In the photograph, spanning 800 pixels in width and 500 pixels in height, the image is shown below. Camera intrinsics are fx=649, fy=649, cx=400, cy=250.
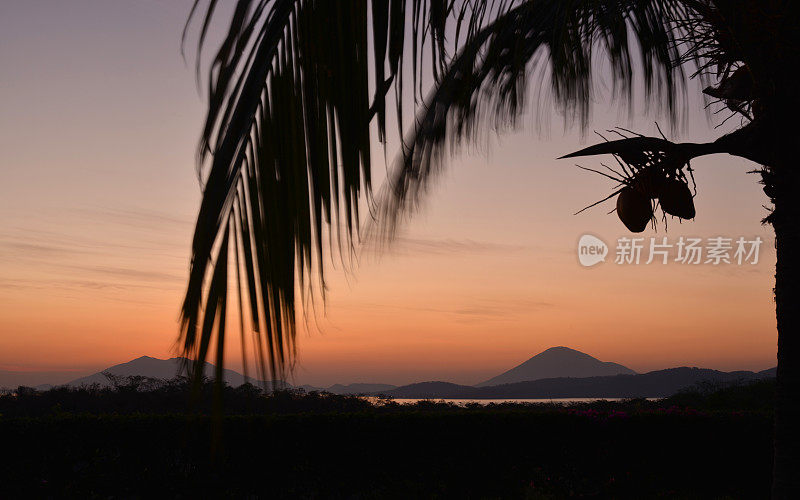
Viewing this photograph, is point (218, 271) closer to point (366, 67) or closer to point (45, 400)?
point (366, 67)

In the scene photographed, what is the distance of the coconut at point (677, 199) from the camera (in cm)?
297

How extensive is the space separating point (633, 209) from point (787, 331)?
3.62 feet

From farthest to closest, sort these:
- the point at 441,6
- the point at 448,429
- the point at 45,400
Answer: the point at 45,400, the point at 448,429, the point at 441,6

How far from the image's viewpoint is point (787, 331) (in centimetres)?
325

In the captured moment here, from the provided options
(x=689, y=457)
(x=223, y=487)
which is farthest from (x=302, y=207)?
(x=689, y=457)

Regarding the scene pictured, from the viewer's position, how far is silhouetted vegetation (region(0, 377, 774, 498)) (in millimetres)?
7898

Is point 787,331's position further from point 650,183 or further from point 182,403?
point 182,403

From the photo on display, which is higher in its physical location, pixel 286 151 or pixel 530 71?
pixel 530 71

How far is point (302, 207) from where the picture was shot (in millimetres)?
1449

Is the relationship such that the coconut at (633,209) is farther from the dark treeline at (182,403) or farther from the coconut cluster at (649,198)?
the dark treeline at (182,403)

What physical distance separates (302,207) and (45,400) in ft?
40.9

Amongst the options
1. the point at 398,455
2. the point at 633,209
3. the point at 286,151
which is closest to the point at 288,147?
the point at 286,151

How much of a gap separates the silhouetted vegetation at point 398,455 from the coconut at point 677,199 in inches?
215

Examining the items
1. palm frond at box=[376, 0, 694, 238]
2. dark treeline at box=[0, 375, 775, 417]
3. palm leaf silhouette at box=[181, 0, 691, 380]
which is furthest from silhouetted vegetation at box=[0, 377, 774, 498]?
palm leaf silhouette at box=[181, 0, 691, 380]
